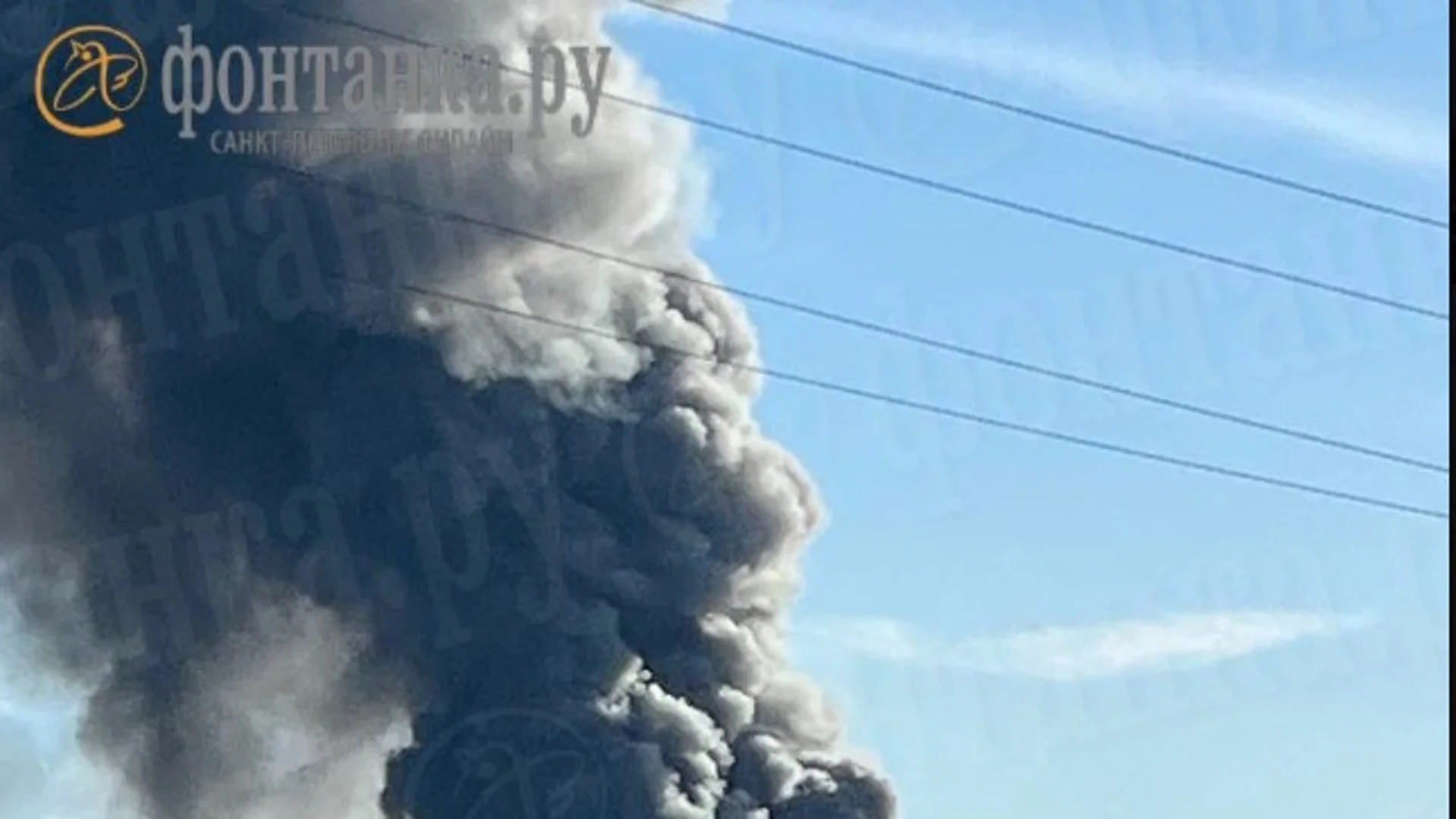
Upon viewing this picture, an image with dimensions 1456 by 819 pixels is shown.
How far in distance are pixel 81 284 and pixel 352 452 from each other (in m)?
10.8

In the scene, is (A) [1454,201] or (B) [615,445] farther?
(B) [615,445]

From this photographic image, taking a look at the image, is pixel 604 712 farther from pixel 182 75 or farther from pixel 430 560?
pixel 182 75

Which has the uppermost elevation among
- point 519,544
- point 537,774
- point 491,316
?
point 491,316

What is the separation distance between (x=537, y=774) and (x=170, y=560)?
16.0 meters

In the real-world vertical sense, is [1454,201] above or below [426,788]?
below

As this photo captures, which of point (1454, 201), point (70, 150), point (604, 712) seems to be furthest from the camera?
point (70, 150)

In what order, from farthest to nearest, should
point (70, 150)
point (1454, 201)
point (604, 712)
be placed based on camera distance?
1. point (70, 150)
2. point (604, 712)
3. point (1454, 201)

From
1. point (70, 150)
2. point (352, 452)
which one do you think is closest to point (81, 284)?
point (70, 150)

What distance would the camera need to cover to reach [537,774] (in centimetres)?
8869

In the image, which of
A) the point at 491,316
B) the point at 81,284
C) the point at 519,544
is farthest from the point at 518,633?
the point at 81,284

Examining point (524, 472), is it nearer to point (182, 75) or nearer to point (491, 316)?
point (491, 316)

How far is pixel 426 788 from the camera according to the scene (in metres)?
89.3

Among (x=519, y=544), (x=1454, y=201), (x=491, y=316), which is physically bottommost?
(x=1454, y=201)

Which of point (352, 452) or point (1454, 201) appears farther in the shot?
point (352, 452)
